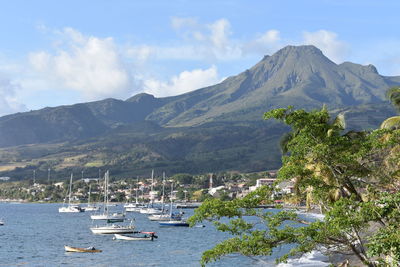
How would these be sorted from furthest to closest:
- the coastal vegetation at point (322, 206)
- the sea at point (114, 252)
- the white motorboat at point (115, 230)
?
1. the white motorboat at point (115, 230)
2. the sea at point (114, 252)
3. the coastal vegetation at point (322, 206)

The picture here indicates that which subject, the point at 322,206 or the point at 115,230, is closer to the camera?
the point at 322,206

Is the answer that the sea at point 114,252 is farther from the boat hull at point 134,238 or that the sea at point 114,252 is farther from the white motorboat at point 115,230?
the white motorboat at point 115,230

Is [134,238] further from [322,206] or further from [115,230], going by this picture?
[322,206]

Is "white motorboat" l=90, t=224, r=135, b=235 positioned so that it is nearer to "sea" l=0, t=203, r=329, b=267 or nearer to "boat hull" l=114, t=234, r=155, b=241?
"sea" l=0, t=203, r=329, b=267

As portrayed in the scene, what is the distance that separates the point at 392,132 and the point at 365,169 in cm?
210

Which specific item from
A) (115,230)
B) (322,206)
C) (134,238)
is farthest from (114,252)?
(322,206)

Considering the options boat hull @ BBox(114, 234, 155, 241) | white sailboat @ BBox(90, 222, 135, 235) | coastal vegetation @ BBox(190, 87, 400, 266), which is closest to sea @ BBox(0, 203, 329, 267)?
boat hull @ BBox(114, 234, 155, 241)

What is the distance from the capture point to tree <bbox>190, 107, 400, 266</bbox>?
21.2m

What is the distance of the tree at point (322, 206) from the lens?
21.2 meters

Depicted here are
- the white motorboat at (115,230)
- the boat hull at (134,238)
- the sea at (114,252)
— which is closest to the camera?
the sea at (114,252)

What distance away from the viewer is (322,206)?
2645 centimetres

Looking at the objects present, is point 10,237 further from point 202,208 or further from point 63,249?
point 202,208

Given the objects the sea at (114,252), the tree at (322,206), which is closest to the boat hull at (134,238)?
the sea at (114,252)

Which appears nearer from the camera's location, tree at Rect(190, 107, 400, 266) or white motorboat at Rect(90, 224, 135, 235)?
tree at Rect(190, 107, 400, 266)
